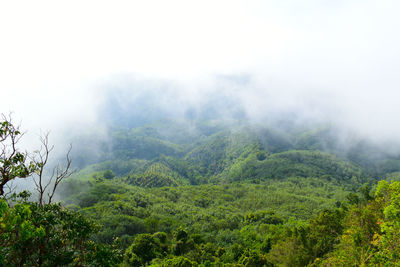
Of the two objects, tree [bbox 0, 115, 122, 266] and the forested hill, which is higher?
the forested hill

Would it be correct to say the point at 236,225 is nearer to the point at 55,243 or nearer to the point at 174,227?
the point at 174,227

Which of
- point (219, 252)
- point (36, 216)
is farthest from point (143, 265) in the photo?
point (36, 216)

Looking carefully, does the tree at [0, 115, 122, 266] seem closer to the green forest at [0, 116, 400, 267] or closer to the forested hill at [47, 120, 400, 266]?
the green forest at [0, 116, 400, 267]


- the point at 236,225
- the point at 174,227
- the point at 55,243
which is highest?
the point at 174,227

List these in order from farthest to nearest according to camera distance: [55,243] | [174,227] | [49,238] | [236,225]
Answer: [236,225] < [174,227] < [49,238] < [55,243]

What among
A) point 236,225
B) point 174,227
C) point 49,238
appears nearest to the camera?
point 49,238

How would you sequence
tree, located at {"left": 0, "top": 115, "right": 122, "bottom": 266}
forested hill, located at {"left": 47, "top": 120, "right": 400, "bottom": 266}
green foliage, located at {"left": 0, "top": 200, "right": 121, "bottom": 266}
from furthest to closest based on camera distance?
forested hill, located at {"left": 47, "top": 120, "right": 400, "bottom": 266} → tree, located at {"left": 0, "top": 115, "right": 122, "bottom": 266} → green foliage, located at {"left": 0, "top": 200, "right": 121, "bottom": 266}

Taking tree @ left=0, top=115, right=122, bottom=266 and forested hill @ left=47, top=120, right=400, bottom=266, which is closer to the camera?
tree @ left=0, top=115, right=122, bottom=266

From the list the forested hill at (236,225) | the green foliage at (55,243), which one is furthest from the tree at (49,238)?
the forested hill at (236,225)

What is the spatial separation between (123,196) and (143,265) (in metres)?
90.0

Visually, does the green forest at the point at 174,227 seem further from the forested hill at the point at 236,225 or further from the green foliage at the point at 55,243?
the forested hill at the point at 236,225

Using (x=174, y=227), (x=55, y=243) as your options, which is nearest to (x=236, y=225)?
(x=174, y=227)

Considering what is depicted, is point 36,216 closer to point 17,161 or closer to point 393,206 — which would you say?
point 17,161

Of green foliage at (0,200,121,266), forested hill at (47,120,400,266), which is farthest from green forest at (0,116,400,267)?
forested hill at (47,120,400,266)
